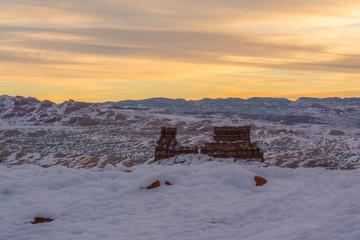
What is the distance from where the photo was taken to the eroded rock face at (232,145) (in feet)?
103

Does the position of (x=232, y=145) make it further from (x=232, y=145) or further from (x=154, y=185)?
(x=154, y=185)

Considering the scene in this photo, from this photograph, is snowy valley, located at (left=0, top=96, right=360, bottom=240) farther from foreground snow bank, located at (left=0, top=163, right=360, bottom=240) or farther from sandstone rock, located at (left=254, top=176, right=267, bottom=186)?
sandstone rock, located at (left=254, top=176, right=267, bottom=186)

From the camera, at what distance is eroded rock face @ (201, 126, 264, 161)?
103 feet

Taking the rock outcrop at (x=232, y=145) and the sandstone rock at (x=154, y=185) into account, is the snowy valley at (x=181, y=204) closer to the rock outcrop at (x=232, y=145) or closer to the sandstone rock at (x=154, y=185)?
the sandstone rock at (x=154, y=185)

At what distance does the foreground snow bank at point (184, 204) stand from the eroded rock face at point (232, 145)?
11.9 m

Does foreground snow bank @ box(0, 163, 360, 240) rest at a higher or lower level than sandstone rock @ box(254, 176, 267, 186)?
lower

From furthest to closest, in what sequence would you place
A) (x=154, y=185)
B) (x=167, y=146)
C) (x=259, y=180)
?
1. (x=167, y=146)
2. (x=259, y=180)
3. (x=154, y=185)

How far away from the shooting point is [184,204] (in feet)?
45.2

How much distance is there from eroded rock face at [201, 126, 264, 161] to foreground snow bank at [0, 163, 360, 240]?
11.9m

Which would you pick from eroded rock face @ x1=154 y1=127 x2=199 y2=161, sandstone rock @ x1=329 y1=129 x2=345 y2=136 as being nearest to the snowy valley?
eroded rock face @ x1=154 y1=127 x2=199 y2=161

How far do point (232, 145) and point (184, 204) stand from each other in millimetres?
18392

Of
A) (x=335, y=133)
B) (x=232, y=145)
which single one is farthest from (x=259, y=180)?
(x=335, y=133)

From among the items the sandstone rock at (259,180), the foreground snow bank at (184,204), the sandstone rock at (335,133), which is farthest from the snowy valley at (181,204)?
the sandstone rock at (335,133)

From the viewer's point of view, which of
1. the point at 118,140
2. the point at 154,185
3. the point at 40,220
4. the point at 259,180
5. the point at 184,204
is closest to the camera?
the point at 40,220
